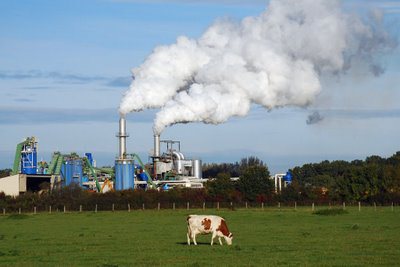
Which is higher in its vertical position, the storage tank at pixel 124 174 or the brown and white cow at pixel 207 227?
the storage tank at pixel 124 174

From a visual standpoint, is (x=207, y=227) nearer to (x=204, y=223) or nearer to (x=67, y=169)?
(x=204, y=223)

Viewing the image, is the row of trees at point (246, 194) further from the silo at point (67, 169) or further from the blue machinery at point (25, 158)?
the silo at point (67, 169)

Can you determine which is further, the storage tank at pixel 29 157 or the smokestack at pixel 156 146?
the storage tank at pixel 29 157

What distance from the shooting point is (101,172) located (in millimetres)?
147500

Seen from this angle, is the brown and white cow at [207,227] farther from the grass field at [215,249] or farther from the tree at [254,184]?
the tree at [254,184]

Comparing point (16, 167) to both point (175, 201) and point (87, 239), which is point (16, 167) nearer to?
point (175, 201)

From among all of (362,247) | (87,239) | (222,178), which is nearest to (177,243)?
(87,239)

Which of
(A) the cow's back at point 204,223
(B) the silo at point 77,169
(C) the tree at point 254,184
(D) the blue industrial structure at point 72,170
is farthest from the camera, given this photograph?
(B) the silo at point 77,169

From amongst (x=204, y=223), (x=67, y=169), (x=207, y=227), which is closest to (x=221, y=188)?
(x=67, y=169)

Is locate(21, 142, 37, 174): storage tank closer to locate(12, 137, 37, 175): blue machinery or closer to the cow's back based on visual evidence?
locate(12, 137, 37, 175): blue machinery

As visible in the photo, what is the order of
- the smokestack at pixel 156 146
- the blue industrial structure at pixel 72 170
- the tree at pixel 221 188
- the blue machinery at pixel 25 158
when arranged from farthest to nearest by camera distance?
1. the blue industrial structure at pixel 72 170
2. the blue machinery at pixel 25 158
3. the smokestack at pixel 156 146
4. the tree at pixel 221 188

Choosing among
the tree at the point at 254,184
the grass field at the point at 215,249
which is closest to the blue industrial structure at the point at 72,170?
the tree at the point at 254,184

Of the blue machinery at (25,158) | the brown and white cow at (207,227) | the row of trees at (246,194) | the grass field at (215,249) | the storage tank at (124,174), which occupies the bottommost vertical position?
the grass field at (215,249)

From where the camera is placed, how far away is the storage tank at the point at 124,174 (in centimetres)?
12450
